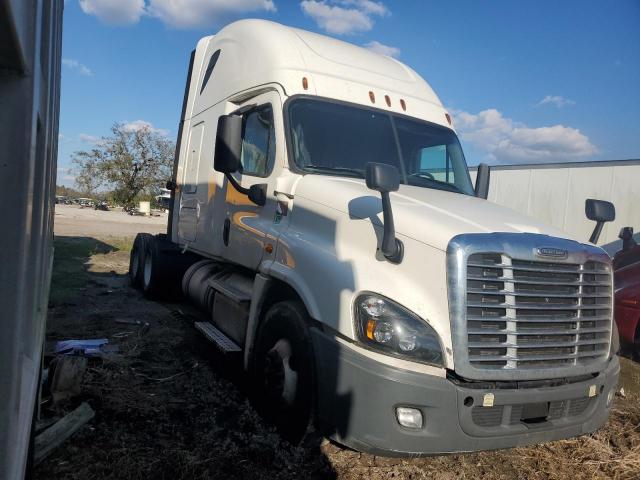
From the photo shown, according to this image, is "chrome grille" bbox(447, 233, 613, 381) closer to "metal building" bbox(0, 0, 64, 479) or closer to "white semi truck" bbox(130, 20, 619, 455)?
"white semi truck" bbox(130, 20, 619, 455)

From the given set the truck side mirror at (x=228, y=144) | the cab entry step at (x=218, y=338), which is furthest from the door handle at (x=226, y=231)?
the truck side mirror at (x=228, y=144)

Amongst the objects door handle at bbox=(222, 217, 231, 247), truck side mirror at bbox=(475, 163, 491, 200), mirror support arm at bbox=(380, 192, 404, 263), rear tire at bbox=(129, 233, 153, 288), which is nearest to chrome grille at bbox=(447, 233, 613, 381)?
mirror support arm at bbox=(380, 192, 404, 263)

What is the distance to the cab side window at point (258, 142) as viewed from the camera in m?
4.38

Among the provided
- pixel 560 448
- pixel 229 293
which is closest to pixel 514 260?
pixel 560 448

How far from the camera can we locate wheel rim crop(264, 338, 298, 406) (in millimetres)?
3451

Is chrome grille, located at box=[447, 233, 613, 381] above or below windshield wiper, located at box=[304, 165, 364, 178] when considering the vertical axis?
below

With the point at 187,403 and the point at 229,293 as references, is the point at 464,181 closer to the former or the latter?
the point at 229,293

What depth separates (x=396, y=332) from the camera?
286 centimetres

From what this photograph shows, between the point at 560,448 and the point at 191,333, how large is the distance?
4.29 meters

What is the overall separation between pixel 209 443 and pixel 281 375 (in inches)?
28.3

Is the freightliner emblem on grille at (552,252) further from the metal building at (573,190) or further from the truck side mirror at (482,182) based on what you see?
the metal building at (573,190)

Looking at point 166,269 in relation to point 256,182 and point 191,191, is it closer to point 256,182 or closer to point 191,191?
point 191,191

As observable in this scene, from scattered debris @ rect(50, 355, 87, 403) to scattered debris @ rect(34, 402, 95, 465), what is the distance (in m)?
0.32

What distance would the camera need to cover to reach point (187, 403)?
422 cm
